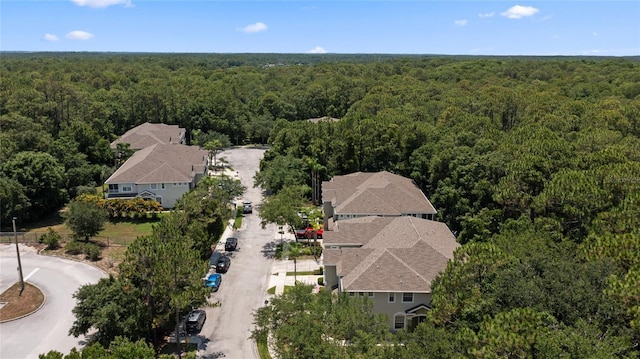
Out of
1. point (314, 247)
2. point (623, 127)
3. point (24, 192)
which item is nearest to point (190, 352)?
point (314, 247)

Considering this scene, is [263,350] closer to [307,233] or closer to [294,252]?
[294,252]

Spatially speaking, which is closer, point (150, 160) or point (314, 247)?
point (314, 247)

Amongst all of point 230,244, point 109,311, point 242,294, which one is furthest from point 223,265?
point 109,311

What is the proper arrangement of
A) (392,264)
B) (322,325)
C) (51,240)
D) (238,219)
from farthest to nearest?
(238,219)
(51,240)
(392,264)
(322,325)

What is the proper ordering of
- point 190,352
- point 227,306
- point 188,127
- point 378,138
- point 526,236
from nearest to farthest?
1. point 190,352
2. point 526,236
3. point 227,306
4. point 378,138
5. point 188,127

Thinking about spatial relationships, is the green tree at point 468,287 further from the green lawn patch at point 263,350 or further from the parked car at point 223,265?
the parked car at point 223,265

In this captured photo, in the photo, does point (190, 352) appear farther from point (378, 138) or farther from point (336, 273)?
point (378, 138)

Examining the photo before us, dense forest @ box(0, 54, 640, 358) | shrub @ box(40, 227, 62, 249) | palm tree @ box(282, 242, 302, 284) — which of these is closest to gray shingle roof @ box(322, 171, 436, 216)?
dense forest @ box(0, 54, 640, 358)

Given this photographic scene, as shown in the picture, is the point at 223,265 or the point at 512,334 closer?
the point at 512,334
